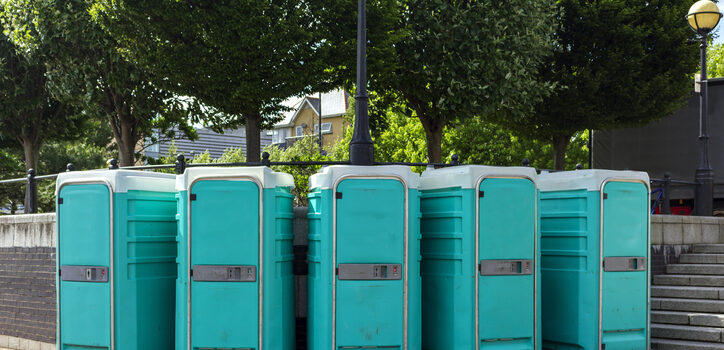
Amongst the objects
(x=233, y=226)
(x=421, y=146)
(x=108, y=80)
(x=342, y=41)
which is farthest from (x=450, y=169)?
(x=421, y=146)

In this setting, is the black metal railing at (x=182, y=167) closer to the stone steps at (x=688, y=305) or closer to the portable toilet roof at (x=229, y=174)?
the portable toilet roof at (x=229, y=174)

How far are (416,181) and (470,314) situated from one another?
1.36 meters

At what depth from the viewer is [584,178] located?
741 centimetres

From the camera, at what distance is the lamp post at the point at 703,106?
475 inches

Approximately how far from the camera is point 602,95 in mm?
19688

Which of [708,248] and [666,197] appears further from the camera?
[666,197]

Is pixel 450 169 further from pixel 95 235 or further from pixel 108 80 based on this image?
pixel 108 80

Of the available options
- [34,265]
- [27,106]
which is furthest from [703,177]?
[27,106]

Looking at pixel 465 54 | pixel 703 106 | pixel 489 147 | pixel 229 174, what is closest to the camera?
pixel 229 174

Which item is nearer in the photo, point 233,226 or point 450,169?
point 233,226

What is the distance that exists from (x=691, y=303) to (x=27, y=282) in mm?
8729

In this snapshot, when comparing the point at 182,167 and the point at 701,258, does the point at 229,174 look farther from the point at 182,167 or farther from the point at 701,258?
the point at 701,258

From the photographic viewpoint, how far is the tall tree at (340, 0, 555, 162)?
17.1 meters

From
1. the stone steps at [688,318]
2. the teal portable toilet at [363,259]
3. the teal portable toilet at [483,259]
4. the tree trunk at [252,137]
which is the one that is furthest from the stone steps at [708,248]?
the tree trunk at [252,137]
